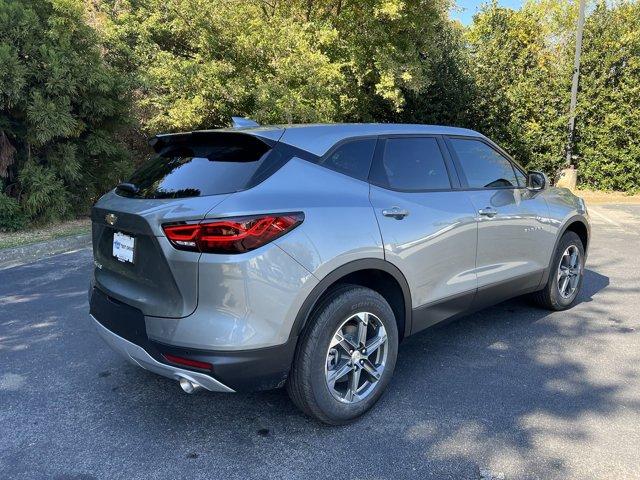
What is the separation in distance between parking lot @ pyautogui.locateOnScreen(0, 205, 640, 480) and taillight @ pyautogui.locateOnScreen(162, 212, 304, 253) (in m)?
1.13

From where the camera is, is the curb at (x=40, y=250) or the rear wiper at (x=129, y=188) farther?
the curb at (x=40, y=250)

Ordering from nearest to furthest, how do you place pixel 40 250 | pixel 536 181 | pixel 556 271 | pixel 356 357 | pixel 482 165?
pixel 356 357, pixel 482 165, pixel 536 181, pixel 556 271, pixel 40 250

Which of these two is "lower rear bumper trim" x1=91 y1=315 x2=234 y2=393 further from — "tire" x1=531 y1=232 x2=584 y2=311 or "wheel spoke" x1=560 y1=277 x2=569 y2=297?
"wheel spoke" x1=560 y1=277 x2=569 y2=297

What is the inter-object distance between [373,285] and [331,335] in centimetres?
56

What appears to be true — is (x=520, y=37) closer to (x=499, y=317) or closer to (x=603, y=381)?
(x=499, y=317)

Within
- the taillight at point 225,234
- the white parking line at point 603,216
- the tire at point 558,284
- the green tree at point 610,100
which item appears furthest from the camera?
the green tree at point 610,100

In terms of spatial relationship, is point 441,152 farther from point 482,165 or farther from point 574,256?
point 574,256

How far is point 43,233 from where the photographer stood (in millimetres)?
8438

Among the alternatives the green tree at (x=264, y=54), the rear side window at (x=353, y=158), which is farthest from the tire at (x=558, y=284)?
the green tree at (x=264, y=54)

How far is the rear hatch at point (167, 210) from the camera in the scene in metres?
2.59

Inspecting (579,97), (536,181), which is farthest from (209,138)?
(579,97)

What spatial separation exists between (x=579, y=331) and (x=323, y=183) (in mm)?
2914

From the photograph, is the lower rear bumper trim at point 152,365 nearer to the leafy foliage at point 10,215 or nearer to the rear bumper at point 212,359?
the rear bumper at point 212,359

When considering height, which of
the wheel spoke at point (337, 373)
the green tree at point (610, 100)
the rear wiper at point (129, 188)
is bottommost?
the wheel spoke at point (337, 373)
